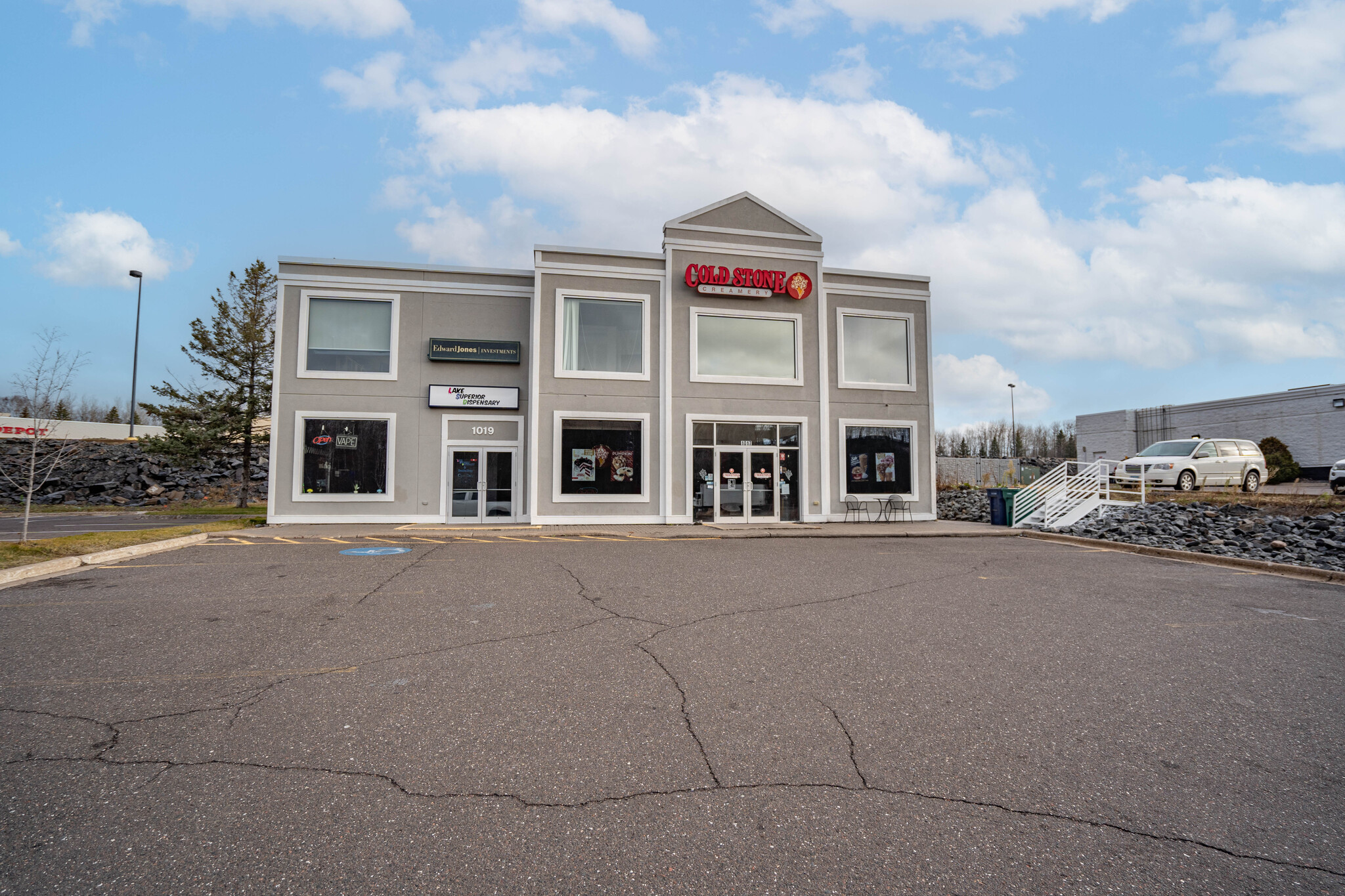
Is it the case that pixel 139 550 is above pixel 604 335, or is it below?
below

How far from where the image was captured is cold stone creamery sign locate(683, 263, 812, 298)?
19.9 metres

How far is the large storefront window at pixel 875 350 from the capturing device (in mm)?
21469

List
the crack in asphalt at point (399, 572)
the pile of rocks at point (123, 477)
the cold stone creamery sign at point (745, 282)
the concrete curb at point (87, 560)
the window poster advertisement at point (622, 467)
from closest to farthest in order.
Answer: the crack in asphalt at point (399, 572) → the concrete curb at point (87, 560) → the window poster advertisement at point (622, 467) → the cold stone creamery sign at point (745, 282) → the pile of rocks at point (123, 477)

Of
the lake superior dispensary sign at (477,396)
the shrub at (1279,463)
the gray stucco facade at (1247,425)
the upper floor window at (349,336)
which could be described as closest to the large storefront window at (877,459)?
the lake superior dispensary sign at (477,396)

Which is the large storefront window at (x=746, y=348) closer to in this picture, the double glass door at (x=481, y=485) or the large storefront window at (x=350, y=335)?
the double glass door at (x=481, y=485)

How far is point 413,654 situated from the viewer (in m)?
5.88

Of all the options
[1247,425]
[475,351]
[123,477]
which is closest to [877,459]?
[475,351]

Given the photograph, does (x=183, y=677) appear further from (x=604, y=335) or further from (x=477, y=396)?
(x=604, y=335)

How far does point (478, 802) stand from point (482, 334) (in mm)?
17895

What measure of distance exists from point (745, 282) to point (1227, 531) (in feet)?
45.1

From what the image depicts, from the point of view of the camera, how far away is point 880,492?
832 inches

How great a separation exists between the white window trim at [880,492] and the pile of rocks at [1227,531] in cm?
431

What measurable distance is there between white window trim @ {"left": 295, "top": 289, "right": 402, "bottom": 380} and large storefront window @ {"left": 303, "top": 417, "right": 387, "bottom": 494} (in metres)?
1.27

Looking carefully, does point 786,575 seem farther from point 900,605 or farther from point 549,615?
point 549,615
